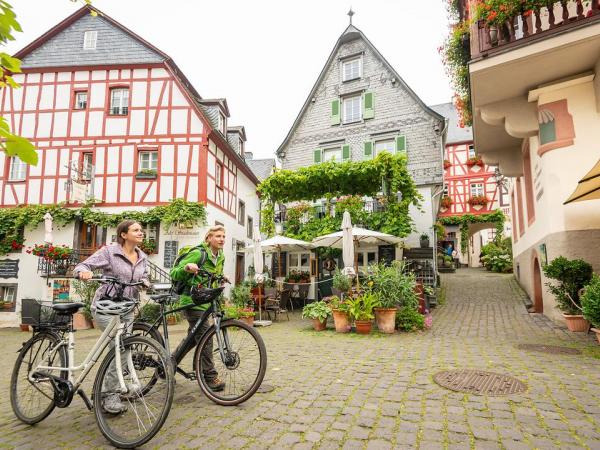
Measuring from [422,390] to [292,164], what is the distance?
53.9 ft

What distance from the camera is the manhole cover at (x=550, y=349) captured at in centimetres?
556

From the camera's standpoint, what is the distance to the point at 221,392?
3.67m

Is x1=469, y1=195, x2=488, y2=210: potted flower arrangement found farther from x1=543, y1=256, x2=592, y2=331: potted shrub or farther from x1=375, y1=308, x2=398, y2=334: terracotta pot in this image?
x1=375, y1=308, x2=398, y2=334: terracotta pot

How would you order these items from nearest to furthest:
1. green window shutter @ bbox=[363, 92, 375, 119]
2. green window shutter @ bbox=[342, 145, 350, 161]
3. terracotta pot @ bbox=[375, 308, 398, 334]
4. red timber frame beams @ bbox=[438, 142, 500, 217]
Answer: terracotta pot @ bbox=[375, 308, 398, 334] → green window shutter @ bbox=[363, 92, 375, 119] → green window shutter @ bbox=[342, 145, 350, 161] → red timber frame beams @ bbox=[438, 142, 500, 217]

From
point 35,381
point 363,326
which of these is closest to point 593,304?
point 363,326

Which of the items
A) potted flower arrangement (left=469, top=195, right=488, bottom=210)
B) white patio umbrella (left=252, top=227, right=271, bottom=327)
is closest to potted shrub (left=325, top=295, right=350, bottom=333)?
white patio umbrella (left=252, top=227, right=271, bottom=327)

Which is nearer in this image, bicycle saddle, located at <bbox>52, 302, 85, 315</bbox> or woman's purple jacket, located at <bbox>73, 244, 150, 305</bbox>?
bicycle saddle, located at <bbox>52, 302, 85, 315</bbox>

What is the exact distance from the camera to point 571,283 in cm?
682

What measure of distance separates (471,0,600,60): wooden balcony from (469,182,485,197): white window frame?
22.3m

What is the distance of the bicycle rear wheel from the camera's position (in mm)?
3252

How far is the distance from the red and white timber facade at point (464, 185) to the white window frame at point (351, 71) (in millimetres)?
11285

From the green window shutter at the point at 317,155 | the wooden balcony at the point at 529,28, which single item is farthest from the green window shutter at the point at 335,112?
the wooden balcony at the point at 529,28

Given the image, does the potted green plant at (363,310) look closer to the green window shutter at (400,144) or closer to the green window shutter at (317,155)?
the green window shutter at (400,144)

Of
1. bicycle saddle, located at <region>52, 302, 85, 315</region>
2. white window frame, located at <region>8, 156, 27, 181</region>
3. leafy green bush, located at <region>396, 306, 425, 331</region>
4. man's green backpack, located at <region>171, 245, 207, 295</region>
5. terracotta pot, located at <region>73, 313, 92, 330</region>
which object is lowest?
terracotta pot, located at <region>73, 313, 92, 330</region>
